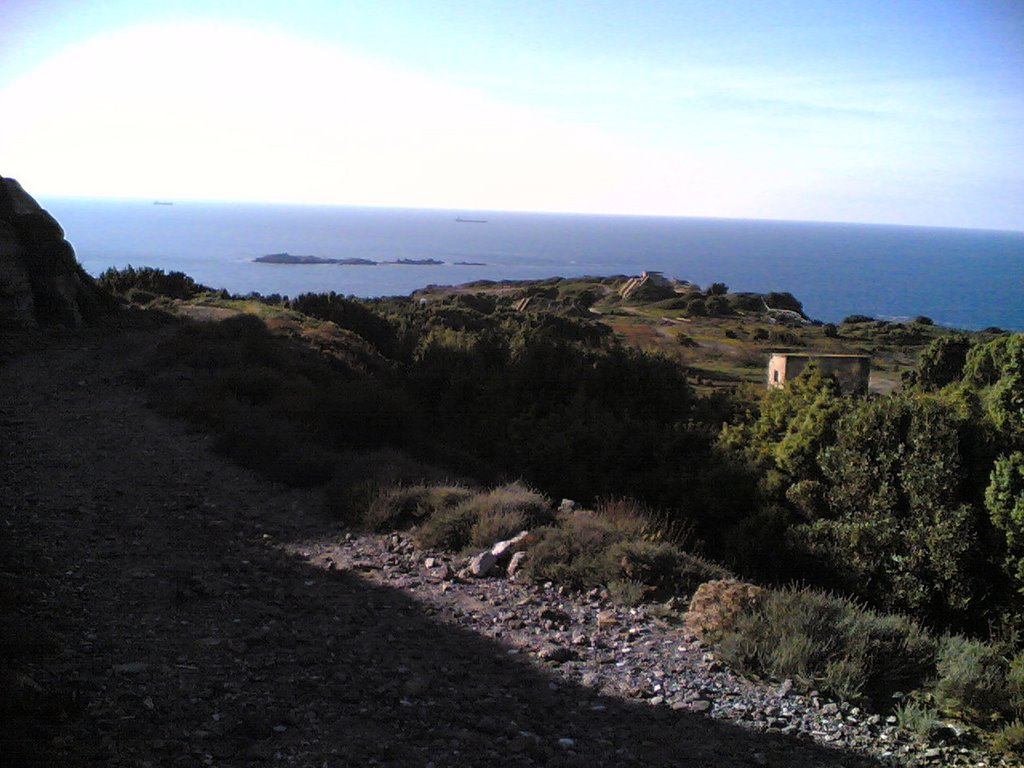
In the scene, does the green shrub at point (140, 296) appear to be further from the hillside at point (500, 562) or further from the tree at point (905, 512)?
the tree at point (905, 512)

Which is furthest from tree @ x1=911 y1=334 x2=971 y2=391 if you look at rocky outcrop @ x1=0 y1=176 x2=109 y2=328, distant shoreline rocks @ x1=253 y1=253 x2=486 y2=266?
distant shoreline rocks @ x1=253 y1=253 x2=486 y2=266

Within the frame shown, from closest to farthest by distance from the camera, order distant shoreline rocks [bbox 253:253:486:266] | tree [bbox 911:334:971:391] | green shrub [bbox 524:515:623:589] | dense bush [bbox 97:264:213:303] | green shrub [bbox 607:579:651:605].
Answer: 1. green shrub [bbox 607:579:651:605]
2. green shrub [bbox 524:515:623:589]
3. tree [bbox 911:334:971:391]
4. dense bush [bbox 97:264:213:303]
5. distant shoreline rocks [bbox 253:253:486:266]

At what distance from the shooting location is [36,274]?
704 inches

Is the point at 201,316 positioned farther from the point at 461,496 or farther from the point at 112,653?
the point at 112,653

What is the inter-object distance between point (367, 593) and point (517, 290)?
158 ft

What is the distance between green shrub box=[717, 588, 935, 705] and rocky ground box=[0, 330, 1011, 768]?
0.66 ft

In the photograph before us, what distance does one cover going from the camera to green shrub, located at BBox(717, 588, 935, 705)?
5.20m

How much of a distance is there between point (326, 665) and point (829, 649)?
3.28 m

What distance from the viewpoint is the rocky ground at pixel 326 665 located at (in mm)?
4160

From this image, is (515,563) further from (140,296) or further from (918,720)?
(140,296)

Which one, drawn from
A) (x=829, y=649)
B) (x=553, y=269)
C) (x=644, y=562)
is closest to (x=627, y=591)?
(x=644, y=562)

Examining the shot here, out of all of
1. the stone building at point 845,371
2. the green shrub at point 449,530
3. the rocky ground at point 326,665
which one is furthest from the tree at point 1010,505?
the stone building at point 845,371

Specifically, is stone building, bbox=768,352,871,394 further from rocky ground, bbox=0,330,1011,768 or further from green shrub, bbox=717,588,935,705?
rocky ground, bbox=0,330,1011,768

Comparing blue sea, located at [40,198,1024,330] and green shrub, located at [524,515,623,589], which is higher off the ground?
blue sea, located at [40,198,1024,330]
